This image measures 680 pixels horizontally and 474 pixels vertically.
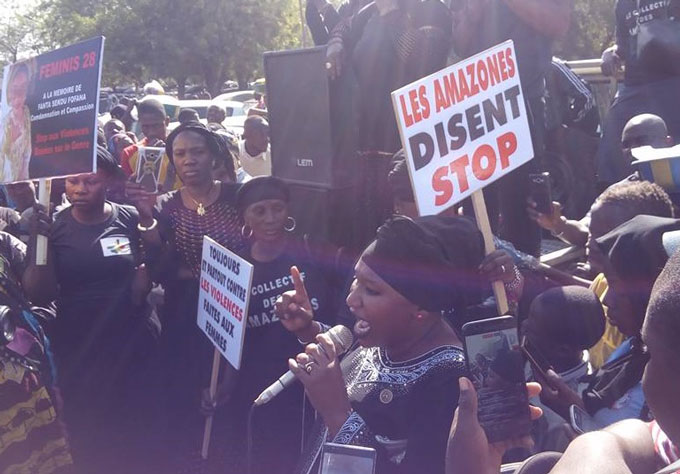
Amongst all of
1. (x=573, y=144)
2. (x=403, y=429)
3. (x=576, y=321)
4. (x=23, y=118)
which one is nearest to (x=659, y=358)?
(x=403, y=429)

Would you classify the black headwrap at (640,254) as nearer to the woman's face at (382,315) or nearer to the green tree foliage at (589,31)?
the woman's face at (382,315)

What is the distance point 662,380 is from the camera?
134 centimetres

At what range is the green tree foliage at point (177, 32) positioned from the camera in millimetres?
30344

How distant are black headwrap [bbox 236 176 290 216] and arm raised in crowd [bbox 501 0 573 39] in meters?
1.49

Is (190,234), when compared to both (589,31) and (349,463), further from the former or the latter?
(589,31)

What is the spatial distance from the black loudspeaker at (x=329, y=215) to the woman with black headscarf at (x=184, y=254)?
3.74 feet

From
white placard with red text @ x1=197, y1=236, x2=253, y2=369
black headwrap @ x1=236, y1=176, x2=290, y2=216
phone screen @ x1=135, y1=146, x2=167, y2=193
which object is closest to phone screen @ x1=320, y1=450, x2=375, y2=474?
white placard with red text @ x1=197, y1=236, x2=253, y2=369

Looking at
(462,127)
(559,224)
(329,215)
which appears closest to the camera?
(462,127)

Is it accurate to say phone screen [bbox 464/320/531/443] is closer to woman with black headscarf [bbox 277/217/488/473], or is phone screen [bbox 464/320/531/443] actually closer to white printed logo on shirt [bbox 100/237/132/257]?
woman with black headscarf [bbox 277/217/488/473]

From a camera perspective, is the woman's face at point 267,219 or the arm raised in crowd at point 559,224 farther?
the arm raised in crowd at point 559,224

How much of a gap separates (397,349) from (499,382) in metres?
0.50

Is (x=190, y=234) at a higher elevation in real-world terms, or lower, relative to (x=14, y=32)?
lower

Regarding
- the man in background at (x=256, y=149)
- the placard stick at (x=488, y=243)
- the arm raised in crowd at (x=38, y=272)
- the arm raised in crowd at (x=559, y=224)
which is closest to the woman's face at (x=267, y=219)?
the arm raised in crowd at (x=38, y=272)

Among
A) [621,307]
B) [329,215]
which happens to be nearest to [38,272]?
[329,215]
